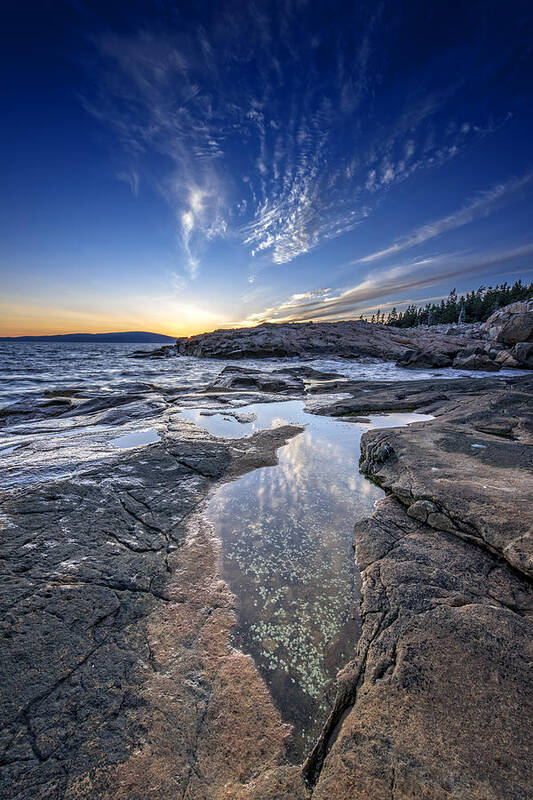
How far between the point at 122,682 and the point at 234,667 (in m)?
0.61

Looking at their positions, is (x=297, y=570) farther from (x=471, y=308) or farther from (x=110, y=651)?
(x=471, y=308)

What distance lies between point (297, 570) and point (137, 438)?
402 cm

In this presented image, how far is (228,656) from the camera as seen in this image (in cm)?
176

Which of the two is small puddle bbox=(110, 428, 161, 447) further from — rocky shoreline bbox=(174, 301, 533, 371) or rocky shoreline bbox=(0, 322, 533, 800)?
rocky shoreline bbox=(174, 301, 533, 371)

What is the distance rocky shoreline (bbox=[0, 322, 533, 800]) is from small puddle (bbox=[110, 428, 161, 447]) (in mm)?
1556

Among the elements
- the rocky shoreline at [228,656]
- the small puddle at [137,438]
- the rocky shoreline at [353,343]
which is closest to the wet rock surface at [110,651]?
the rocky shoreline at [228,656]

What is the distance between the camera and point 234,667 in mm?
1705

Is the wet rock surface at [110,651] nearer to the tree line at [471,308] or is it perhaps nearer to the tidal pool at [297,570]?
the tidal pool at [297,570]

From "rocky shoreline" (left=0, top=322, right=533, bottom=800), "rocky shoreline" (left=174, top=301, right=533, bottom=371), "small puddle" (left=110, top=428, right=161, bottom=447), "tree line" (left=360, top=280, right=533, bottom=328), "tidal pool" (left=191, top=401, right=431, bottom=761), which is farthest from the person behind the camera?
"tree line" (left=360, top=280, right=533, bottom=328)

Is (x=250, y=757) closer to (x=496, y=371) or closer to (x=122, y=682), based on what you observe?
(x=122, y=682)

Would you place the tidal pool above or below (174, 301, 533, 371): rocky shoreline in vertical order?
below

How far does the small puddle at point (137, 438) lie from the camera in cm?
501

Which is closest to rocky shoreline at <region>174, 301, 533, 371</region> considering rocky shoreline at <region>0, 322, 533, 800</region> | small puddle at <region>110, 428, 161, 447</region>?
small puddle at <region>110, 428, 161, 447</region>

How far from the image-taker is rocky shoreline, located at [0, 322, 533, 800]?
1.20m
